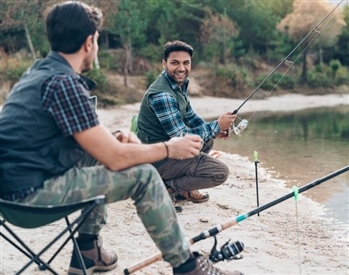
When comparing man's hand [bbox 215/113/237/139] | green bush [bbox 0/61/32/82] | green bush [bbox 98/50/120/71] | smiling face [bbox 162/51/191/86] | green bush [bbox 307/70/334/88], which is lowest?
green bush [bbox 307/70/334/88]

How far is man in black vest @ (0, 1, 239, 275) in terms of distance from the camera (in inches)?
92.5

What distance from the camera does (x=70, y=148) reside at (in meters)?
2.50

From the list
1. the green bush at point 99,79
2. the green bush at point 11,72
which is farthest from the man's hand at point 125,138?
the green bush at point 99,79

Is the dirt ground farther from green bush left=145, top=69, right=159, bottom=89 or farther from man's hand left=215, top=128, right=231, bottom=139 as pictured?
green bush left=145, top=69, right=159, bottom=89

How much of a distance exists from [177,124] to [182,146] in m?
1.84

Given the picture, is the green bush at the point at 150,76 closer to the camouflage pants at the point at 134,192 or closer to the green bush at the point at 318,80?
the green bush at the point at 318,80

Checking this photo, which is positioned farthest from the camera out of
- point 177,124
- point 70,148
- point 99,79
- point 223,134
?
point 99,79

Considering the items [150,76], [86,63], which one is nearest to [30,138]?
[86,63]

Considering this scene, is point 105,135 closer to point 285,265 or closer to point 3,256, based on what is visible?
point 3,256

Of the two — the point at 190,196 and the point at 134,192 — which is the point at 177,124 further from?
the point at 134,192

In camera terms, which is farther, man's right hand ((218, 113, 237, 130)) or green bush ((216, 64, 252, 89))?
green bush ((216, 64, 252, 89))

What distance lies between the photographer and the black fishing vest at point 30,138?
7.81 feet

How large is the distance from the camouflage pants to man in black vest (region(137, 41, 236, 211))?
203 cm

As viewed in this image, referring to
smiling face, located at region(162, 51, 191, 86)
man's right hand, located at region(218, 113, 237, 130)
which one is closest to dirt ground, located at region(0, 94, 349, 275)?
man's right hand, located at region(218, 113, 237, 130)
